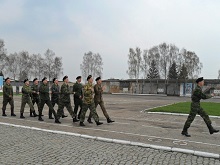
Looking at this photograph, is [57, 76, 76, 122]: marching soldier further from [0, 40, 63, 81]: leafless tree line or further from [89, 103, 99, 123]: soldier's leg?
→ [0, 40, 63, 81]: leafless tree line

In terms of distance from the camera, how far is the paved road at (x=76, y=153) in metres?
5.34

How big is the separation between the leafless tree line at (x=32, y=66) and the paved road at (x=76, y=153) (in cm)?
6631

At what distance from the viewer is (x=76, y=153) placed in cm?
591

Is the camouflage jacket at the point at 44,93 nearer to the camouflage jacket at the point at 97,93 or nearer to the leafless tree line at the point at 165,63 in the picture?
the camouflage jacket at the point at 97,93

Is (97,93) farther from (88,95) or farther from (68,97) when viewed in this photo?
(68,97)

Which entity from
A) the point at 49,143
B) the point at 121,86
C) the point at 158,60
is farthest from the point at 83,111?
the point at 158,60

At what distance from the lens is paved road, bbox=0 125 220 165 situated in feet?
17.5

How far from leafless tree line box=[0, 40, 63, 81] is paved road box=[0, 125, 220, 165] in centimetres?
6631

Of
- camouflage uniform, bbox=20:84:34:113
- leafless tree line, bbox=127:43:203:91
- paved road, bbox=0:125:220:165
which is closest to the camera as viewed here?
paved road, bbox=0:125:220:165

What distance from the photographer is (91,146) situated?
21.8ft

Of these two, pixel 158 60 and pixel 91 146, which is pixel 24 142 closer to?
pixel 91 146

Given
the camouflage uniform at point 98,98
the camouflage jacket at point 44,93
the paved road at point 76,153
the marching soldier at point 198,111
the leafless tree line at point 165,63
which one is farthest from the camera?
the leafless tree line at point 165,63

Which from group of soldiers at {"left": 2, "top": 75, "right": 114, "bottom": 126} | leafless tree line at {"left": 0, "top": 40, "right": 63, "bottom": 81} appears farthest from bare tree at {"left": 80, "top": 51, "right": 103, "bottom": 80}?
group of soldiers at {"left": 2, "top": 75, "right": 114, "bottom": 126}

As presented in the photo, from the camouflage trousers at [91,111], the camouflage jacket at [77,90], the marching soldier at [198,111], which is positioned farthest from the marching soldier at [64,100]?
the marching soldier at [198,111]
